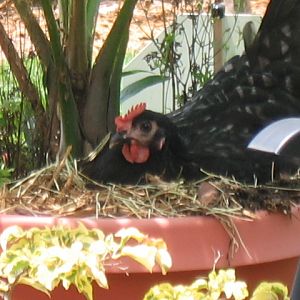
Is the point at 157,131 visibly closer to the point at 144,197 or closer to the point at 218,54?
the point at 144,197

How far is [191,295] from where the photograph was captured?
89 centimetres

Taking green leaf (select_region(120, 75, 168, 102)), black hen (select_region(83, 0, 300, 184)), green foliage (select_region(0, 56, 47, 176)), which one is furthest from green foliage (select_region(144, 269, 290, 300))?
green leaf (select_region(120, 75, 168, 102))

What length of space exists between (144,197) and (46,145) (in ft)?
3.12

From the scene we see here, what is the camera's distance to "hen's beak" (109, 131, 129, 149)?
194 centimetres

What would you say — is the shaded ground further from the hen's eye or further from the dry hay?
the hen's eye

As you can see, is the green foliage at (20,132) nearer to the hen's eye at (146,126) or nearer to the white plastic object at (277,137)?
the hen's eye at (146,126)

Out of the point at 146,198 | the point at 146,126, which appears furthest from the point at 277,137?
the point at 146,126

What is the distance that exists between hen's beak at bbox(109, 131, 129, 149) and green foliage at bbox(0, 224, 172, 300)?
3.10 ft

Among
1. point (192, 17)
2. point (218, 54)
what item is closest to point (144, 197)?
point (192, 17)

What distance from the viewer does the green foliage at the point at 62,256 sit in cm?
89

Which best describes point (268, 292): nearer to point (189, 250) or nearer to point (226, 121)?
point (189, 250)

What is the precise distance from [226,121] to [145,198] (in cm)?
52

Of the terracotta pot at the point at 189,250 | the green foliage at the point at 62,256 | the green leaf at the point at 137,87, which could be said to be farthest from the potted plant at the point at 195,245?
the green leaf at the point at 137,87

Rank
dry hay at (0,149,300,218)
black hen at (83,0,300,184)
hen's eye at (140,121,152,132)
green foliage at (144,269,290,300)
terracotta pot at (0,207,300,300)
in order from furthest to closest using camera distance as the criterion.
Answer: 1. hen's eye at (140,121,152,132)
2. black hen at (83,0,300,184)
3. dry hay at (0,149,300,218)
4. terracotta pot at (0,207,300,300)
5. green foliage at (144,269,290,300)
